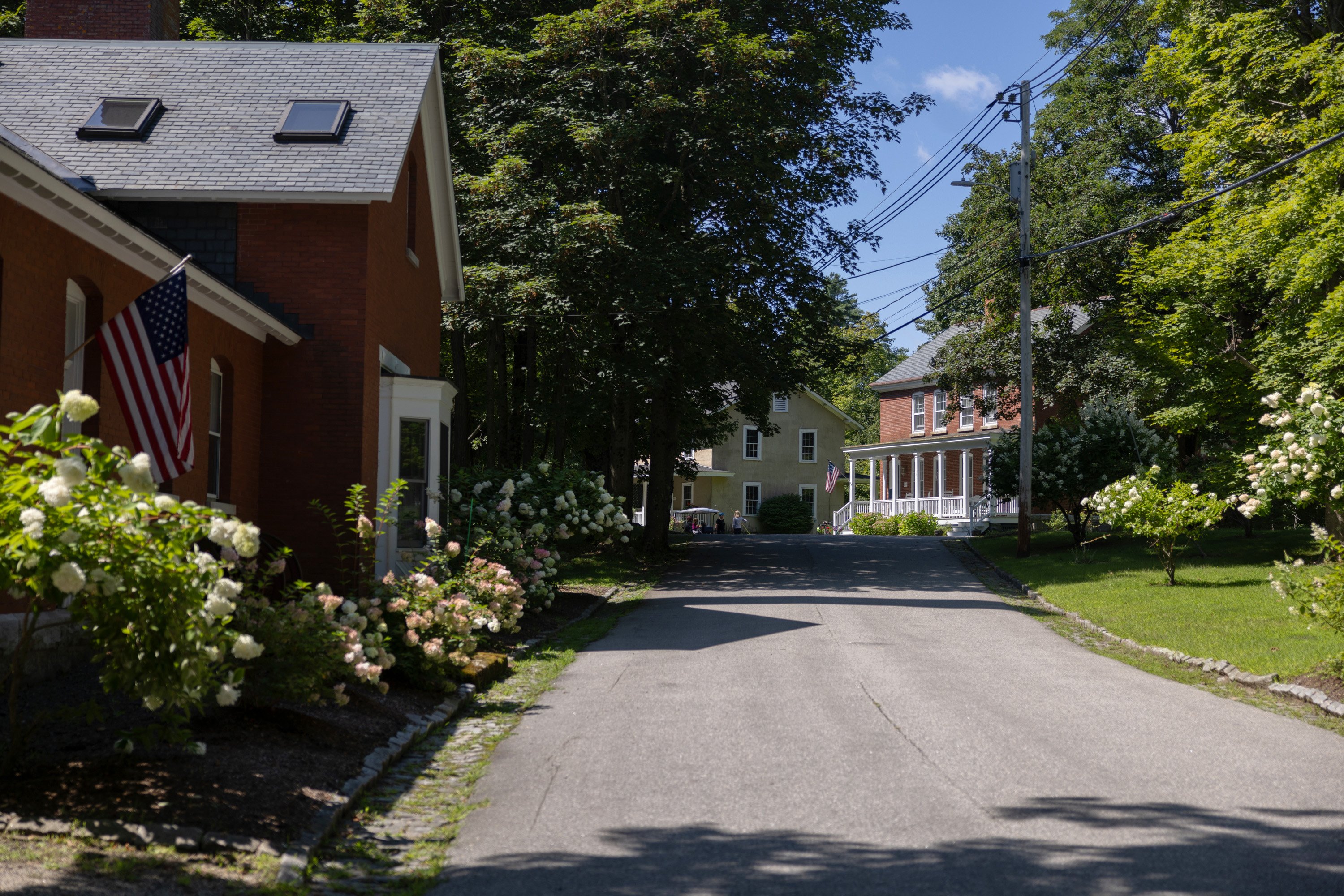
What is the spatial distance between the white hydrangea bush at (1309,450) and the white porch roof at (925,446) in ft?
88.6

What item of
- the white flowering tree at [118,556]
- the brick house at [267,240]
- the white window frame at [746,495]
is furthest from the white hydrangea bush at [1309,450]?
the white window frame at [746,495]

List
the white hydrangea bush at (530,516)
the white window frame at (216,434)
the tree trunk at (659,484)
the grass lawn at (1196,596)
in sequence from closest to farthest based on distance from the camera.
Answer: the grass lawn at (1196,596) → the white window frame at (216,434) → the white hydrangea bush at (530,516) → the tree trunk at (659,484)

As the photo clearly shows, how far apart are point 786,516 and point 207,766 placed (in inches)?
1960

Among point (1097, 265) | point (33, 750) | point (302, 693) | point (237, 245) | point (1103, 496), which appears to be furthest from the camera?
point (1097, 265)

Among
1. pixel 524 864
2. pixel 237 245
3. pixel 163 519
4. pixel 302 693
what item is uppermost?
pixel 237 245

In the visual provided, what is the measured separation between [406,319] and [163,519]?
13.2 metres

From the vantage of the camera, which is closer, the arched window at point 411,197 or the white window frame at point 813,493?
the arched window at point 411,197

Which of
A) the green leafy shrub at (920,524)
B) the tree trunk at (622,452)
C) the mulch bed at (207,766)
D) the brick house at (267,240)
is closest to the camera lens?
the mulch bed at (207,766)

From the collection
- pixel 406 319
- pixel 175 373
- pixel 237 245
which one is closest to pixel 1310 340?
pixel 406 319

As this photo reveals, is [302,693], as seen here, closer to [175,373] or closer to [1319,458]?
[175,373]

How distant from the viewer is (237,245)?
14.9 meters

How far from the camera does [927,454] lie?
52.1m

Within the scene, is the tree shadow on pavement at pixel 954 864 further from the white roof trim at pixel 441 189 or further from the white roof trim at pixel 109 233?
the white roof trim at pixel 441 189

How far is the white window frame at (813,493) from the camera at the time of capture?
59250mm
